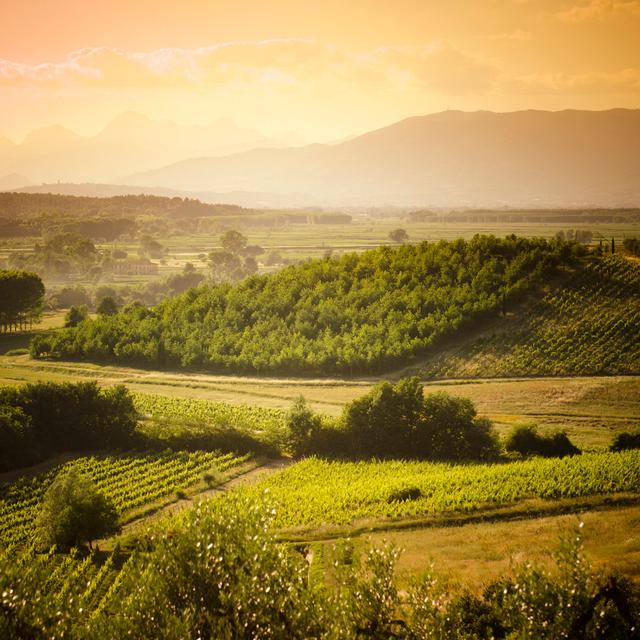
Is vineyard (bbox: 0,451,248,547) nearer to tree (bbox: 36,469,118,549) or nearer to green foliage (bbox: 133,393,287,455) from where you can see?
green foliage (bbox: 133,393,287,455)

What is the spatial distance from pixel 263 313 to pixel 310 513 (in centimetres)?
4858

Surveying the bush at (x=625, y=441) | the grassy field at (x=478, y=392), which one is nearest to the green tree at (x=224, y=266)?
the grassy field at (x=478, y=392)

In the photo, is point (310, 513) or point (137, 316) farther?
point (137, 316)

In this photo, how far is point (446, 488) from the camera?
36.2m

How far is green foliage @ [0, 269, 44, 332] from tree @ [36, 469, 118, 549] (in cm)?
6959

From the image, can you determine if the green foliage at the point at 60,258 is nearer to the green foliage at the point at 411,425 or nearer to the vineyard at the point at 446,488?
the green foliage at the point at 411,425

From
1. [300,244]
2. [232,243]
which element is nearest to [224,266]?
[232,243]

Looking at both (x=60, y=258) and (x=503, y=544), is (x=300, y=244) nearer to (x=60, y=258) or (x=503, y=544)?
(x=60, y=258)

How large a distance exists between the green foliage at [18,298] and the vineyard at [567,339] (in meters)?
65.0

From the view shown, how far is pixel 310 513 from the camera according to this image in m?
34.6

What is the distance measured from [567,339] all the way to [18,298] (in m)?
78.4

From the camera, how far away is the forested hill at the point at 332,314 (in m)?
70.2

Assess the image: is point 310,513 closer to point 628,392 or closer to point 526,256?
point 628,392

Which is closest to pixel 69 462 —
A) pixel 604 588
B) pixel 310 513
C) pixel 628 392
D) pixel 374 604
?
pixel 310 513
